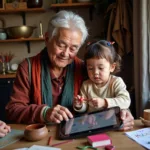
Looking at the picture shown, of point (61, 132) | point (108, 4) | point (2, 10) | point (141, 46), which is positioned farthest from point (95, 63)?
point (2, 10)

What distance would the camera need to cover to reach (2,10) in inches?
137

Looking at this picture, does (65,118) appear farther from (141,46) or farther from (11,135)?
(141,46)

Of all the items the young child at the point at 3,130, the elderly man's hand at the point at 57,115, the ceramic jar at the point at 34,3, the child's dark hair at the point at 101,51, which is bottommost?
the young child at the point at 3,130

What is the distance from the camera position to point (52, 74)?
149 centimetres

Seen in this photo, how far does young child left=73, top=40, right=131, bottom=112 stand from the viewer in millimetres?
1357

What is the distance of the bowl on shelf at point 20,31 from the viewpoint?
334 cm

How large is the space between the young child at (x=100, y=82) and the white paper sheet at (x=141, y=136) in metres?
0.24

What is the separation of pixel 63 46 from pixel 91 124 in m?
0.52

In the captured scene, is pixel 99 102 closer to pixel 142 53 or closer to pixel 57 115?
pixel 57 115

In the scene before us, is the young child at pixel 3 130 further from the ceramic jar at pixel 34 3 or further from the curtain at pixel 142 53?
the ceramic jar at pixel 34 3

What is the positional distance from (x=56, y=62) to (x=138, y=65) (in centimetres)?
139

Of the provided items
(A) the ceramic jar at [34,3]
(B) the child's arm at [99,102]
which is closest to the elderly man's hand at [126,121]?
(B) the child's arm at [99,102]

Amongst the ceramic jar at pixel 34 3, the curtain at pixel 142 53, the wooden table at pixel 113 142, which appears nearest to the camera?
the wooden table at pixel 113 142

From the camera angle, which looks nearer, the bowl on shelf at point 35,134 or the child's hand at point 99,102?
the bowl on shelf at point 35,134
